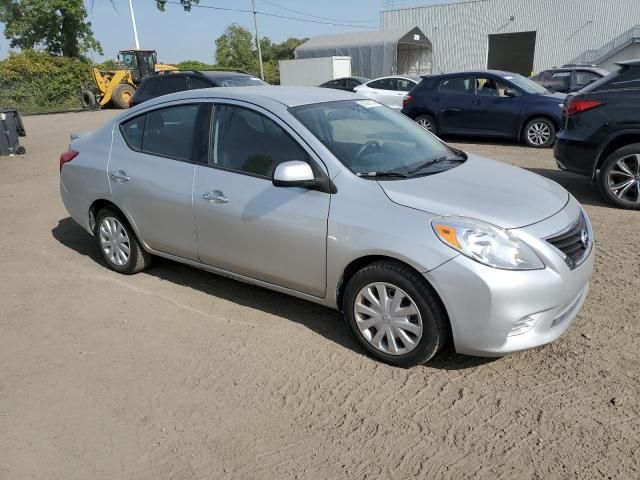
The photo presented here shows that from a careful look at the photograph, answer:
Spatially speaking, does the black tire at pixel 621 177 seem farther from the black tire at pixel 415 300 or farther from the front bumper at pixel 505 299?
the black tire at pixel 415 300

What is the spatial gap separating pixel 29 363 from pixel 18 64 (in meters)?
35.8

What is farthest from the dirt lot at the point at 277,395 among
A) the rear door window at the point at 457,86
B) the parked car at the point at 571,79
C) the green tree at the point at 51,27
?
the green tree at the point at 51,27

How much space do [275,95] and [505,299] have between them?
225 cm

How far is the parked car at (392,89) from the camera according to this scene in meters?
15.9

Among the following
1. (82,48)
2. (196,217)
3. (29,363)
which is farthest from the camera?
(82,48)

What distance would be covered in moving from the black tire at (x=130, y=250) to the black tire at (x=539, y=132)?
8.62 m

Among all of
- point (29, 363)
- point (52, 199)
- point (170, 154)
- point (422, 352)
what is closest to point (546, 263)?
point (422, 352)

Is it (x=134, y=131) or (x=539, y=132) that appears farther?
(x=539, y=132)

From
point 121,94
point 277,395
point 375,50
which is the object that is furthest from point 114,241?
point 375,50

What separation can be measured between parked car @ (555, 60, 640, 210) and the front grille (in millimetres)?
3313

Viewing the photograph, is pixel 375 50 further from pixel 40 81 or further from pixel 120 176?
pixel 120 176

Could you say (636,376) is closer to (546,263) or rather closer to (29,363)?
(546,263)

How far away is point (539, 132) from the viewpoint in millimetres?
10781

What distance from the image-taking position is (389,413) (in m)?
2.95
